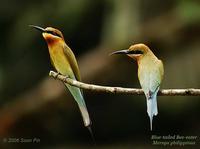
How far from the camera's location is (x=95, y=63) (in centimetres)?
441

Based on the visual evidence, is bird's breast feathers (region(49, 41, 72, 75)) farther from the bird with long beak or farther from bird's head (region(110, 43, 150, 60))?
bird's head (region(110, 43, 150, 60))

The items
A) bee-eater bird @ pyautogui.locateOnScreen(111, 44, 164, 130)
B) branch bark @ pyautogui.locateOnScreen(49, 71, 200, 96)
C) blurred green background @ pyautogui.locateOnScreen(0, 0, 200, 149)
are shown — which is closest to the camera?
branch bark @ pyautogui.locateOnScreen(49, 71, 200, 96)

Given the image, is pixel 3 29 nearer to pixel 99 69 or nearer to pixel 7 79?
pixel 7 79

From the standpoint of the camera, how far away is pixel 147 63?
1974mm

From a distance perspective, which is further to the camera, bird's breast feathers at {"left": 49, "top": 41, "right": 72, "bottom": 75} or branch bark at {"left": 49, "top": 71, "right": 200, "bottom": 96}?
bird's breast feathers at {"left": 49, "top": 41, "right": 72, "bottom": 75}

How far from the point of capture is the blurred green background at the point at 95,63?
3.94 meters

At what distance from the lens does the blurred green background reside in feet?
12.9

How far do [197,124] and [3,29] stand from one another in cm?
134

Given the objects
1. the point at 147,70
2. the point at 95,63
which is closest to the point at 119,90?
the point at 147,70

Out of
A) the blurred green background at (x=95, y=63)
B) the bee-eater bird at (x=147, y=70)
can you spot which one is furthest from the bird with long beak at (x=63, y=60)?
the blurred green background at (x=95, y=63)

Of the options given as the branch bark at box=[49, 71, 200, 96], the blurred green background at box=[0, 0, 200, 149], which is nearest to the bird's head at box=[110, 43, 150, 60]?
the branch bark at box=[49, 71, 200, 96]

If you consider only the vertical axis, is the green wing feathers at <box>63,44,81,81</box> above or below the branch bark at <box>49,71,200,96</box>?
above

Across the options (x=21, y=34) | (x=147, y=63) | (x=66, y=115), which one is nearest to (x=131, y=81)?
(x=66, y=115)

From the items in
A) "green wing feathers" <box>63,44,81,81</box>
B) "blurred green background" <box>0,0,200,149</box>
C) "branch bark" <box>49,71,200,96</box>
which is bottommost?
"blurred green background" <box>0,0,200,149</box>
